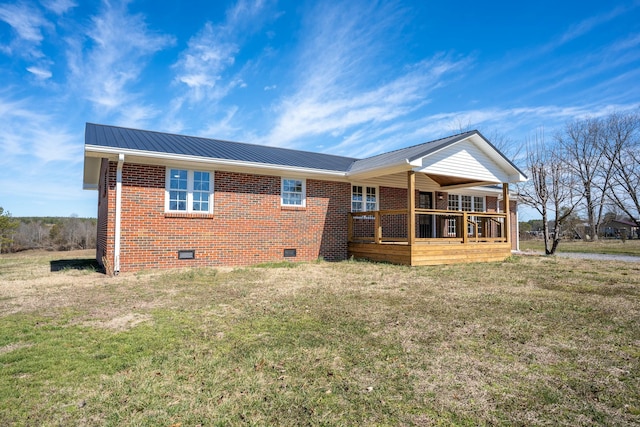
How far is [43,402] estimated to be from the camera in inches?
103

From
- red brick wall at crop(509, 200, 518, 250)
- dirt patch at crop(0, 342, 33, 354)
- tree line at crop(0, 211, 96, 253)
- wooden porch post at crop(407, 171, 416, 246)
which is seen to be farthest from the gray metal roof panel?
tree line at crop(0, 211, 96, 253)

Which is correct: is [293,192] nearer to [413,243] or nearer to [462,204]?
[413,243]

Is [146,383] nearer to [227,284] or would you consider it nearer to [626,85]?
[227,284]

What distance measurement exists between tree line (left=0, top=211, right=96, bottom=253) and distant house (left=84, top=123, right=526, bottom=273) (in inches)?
448

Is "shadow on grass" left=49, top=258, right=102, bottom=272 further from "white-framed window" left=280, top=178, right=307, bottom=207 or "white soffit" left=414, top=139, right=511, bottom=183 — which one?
"white soffit" left=414, top=139, right=511, bottom=183

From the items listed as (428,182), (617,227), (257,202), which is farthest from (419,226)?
(617,227)

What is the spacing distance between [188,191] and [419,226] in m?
10.3

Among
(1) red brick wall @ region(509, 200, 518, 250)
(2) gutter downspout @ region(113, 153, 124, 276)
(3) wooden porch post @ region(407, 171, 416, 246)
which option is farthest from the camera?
(1) red brick wall @ region(509, 200, 518, 250)

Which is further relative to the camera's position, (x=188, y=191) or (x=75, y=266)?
(x=75, y=266)

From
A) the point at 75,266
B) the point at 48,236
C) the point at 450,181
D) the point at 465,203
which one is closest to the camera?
the point at 75,266

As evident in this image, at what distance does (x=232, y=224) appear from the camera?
11.1 m

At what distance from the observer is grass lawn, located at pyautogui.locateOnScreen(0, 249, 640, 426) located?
2486 mm

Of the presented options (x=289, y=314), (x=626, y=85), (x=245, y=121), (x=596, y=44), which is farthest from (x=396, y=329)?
(x=626, y=85)

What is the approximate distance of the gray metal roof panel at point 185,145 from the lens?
984 cm
